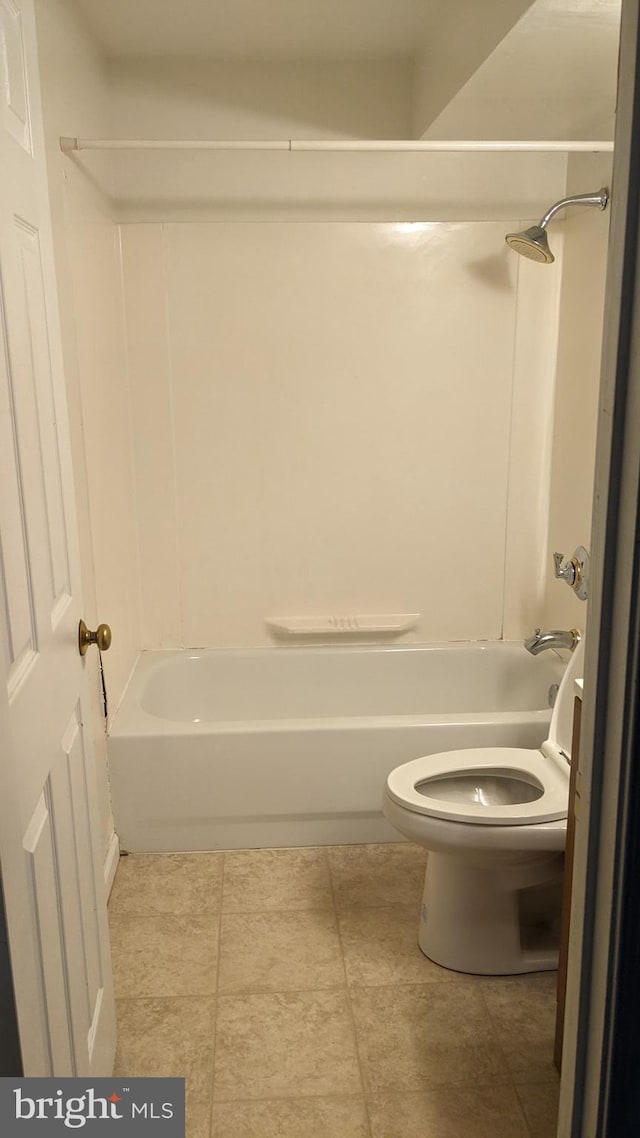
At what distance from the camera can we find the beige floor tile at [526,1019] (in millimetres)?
1933

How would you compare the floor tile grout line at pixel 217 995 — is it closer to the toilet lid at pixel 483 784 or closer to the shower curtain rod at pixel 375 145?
the toilet lid at pixel 483 784

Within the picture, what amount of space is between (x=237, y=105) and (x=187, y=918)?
2578mm

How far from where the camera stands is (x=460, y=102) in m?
2.54

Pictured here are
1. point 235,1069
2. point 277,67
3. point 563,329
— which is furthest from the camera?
point 563,329

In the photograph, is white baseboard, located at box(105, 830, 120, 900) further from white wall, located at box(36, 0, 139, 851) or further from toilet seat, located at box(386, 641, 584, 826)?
toilet seat, located at box(386, 641, 584, 826)

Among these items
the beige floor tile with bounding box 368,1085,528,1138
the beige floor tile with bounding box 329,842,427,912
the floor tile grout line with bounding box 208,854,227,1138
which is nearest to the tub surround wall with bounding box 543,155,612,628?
the beige floor tile with bounding box 329,842,427,912

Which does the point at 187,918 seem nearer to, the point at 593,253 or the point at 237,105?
the point at 593,253

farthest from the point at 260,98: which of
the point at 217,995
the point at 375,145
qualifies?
the point at 217,995

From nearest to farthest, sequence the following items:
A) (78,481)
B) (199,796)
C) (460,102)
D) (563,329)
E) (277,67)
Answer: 1. (78,481)
2. (460,102)
3. (199,796)
4. (277,67)
5. (563,329)

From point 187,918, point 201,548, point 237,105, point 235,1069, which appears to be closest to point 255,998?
point 235,1069

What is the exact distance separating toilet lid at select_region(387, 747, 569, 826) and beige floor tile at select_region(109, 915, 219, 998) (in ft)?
2.10

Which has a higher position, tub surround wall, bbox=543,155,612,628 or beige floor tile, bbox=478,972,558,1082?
tub surround wall, bbox=543,155,612,628
